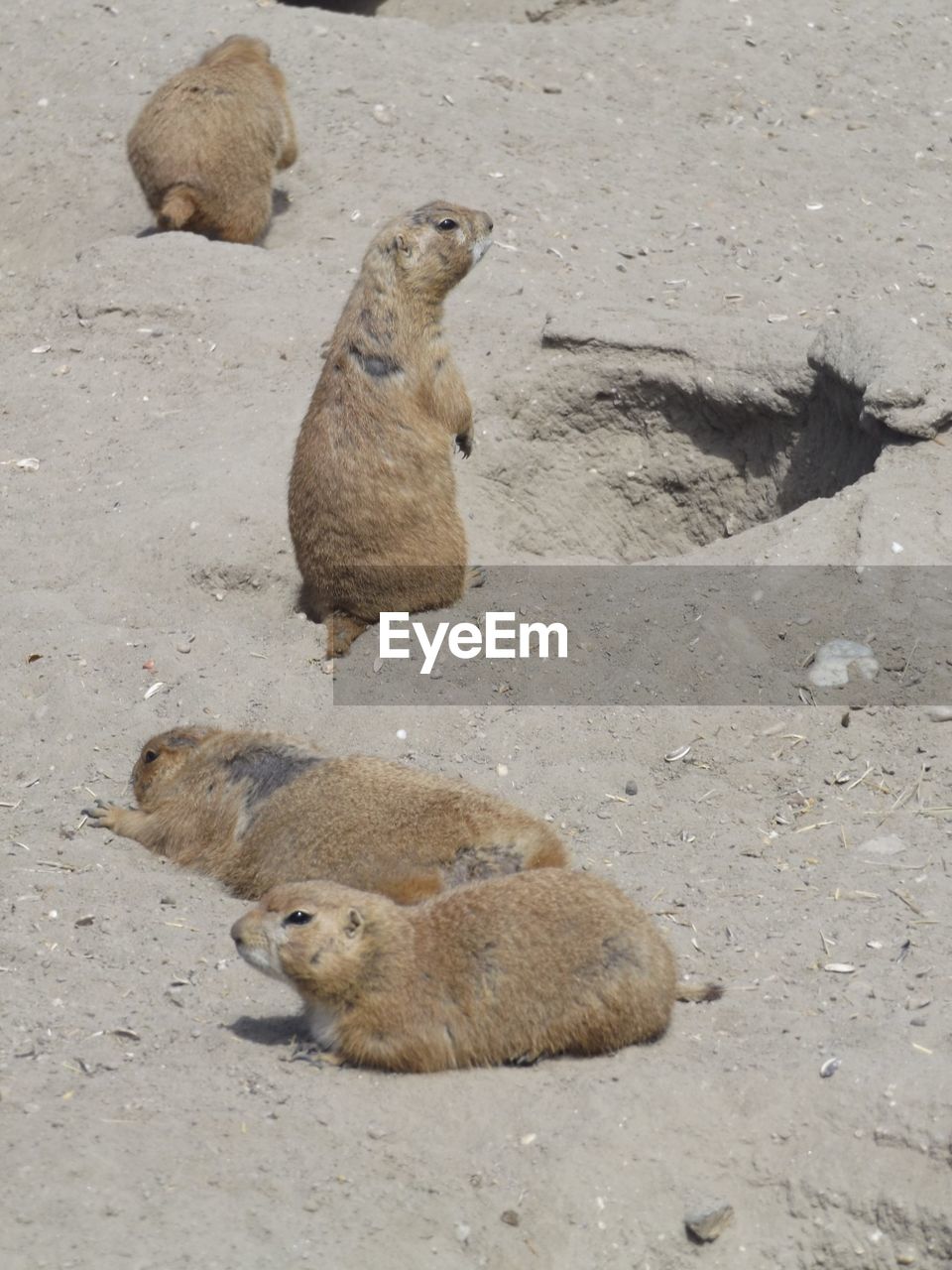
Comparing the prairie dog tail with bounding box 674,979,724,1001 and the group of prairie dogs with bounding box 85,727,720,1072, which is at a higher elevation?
the group of prairie dogs with bounding box 85,727,720,1072

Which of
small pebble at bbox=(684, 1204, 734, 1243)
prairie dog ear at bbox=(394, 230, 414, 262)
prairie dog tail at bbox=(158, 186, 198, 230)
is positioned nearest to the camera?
small pebble at bbox=(684, 1204, 734, 1243)

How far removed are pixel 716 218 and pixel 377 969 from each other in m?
7.25

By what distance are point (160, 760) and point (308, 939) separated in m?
1.83

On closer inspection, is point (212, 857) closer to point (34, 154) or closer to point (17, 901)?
point (17, 901)

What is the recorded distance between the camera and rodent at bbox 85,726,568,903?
573 cm

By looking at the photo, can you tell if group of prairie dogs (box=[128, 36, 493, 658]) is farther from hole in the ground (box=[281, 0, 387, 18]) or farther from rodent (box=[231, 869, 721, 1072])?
hole in the ground (box=[281, 0, 387, 18])

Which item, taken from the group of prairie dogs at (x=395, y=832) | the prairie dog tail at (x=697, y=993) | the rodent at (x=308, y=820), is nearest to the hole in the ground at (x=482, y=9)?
the group of prairie dogs at (x=395, y=832)

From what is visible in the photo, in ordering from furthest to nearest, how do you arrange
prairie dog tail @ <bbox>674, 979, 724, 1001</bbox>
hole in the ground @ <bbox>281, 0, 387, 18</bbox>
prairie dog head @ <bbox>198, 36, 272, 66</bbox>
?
1. hole in the ground @ <bbox>281, 0, 387, 18</bbox>
2. prairie dog head @ <bbox>198, 36, 272, 66</bbox>
3. prairie dog tail @ <bbox>674, 979, 724, 1001</bbox>

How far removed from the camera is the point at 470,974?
5078 millimetres

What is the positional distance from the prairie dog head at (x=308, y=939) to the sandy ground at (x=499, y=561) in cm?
28

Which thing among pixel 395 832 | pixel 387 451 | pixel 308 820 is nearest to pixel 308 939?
pixel 395 832

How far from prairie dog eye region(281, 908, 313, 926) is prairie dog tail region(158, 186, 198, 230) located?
23.0ft

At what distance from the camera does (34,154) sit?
480 inches

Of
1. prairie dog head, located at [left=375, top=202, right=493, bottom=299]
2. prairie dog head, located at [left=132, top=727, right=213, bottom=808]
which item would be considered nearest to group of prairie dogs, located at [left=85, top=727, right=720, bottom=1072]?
prairie dog head, located at [left=132, top=727, right=213, bottom=808]
